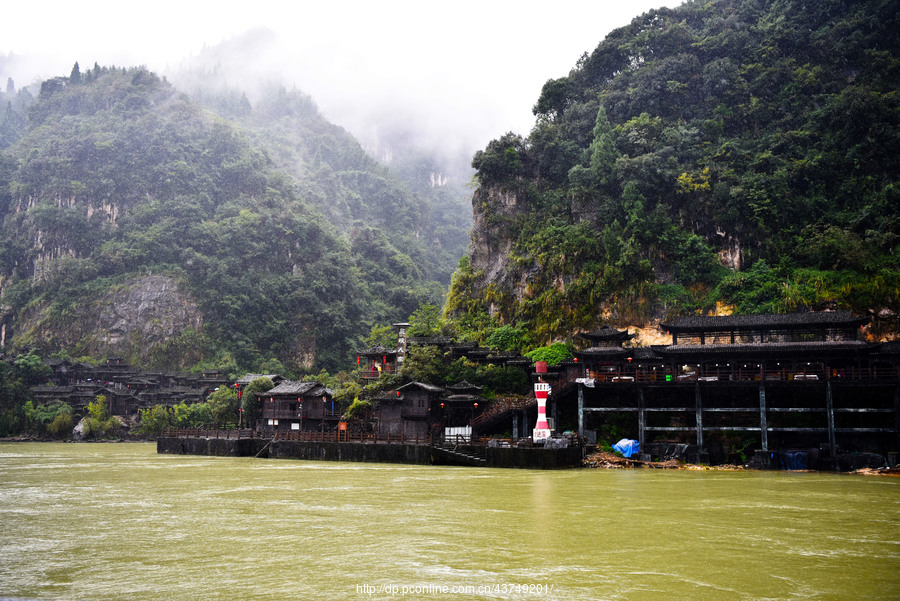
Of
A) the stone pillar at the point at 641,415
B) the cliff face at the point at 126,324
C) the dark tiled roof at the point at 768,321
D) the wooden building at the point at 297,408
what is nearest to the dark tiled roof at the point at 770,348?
the dark tiled roof at the point at 768,321

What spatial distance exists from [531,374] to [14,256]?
9496 cm

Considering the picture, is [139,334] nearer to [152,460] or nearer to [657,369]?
[152,460]

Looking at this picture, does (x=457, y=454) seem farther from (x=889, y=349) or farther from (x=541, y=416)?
(x=889, y=349)

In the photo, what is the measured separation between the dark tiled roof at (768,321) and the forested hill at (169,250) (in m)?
62.7

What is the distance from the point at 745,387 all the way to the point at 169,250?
89.6 m

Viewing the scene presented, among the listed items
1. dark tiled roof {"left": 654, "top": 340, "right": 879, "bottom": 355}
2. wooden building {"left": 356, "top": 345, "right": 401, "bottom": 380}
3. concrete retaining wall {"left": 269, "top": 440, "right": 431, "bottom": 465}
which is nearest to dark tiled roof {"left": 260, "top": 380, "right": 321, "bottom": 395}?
wooden building {"left": 356, "top": 345, "right": 401, "bottom": 380}

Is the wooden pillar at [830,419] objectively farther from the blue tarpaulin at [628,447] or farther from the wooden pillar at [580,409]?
the wooden pillar at [580,409]

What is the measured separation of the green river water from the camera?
448 inches

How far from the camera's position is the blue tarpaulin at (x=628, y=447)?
39.6m

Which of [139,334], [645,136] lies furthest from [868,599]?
[139,334]

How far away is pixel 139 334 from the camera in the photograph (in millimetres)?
93562

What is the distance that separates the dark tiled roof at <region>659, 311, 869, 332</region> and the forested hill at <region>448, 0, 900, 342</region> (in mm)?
7866

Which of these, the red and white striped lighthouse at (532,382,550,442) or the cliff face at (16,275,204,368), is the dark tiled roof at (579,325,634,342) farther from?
the cliff face at (16,275,204,368)

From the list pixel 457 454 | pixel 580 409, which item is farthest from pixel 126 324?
pixel 580 409
